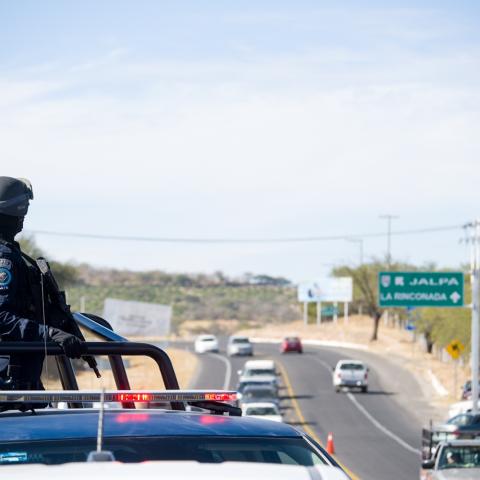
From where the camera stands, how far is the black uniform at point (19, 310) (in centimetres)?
505

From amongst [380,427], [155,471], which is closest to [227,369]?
[380,427]

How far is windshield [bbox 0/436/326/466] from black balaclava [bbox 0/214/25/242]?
1945 millimetres

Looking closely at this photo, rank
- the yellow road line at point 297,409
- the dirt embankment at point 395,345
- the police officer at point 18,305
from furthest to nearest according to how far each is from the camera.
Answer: the dirt embankment at point 395,345 < the yellow road line at point 297,409 < the police officer at point 18,305

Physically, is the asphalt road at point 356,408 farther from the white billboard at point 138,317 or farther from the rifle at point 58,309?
the rifle at point 58,309

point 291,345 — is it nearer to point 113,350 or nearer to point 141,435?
point 113,350

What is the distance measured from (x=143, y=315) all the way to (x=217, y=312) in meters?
94.3

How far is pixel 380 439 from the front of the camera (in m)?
41.5

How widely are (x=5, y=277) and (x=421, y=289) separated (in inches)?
1955

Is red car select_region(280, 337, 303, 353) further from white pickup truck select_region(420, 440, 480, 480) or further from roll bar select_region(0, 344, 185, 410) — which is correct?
roll bar select_region(0, 344, 185, 410)

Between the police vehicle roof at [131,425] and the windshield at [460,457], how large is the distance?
1195 cm

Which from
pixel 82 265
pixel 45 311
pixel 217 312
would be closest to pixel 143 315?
pixel 45 311

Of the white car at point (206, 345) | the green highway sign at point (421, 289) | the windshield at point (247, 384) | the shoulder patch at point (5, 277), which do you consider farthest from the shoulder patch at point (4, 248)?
the white car at point (206, 345)

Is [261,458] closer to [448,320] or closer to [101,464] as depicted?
[101,464]

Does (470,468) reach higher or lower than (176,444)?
lower
